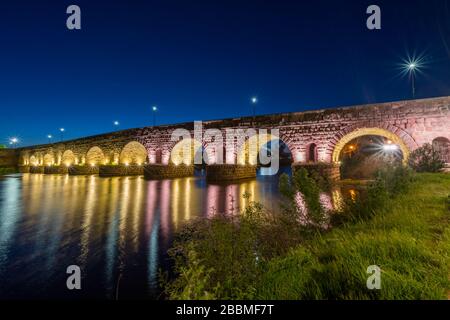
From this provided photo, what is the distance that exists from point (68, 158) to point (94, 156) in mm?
7296

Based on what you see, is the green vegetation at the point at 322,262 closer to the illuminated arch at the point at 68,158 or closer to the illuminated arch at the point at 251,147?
the illuminated arch at the point at 251,147

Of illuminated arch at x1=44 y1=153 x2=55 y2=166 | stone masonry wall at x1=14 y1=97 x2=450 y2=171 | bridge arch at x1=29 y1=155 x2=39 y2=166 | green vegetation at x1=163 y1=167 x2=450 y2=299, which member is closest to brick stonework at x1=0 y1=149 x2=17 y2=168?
bridge arch at x1=29 y1=155 x2=39 y2=166

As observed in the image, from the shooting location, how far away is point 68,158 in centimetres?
3569

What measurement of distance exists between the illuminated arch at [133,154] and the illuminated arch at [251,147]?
1241 centimetres

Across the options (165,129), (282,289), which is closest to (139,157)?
(165,129)

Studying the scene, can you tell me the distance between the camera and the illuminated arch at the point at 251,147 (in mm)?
18531

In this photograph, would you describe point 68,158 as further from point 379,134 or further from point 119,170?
point 379,134

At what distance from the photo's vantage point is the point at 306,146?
16.3m

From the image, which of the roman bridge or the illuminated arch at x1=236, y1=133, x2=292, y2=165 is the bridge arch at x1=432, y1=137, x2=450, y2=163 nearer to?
the roman bridge

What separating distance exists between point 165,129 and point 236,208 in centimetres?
1617

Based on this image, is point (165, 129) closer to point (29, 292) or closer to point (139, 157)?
point (139, 157)

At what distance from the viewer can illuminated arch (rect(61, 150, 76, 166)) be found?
113 ft

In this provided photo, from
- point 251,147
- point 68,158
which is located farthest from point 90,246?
point 68,158

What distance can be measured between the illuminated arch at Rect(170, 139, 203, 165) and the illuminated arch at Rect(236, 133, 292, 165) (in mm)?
4510
